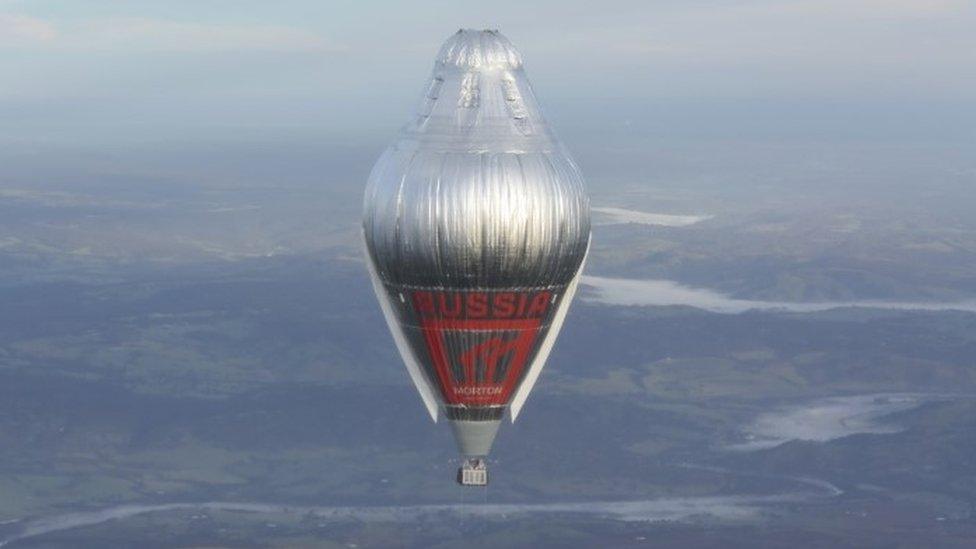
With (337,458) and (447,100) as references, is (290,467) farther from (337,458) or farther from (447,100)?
(447,100)

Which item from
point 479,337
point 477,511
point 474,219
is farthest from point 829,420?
point 474,219

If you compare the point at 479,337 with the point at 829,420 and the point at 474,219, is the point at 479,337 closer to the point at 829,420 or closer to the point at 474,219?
the point at 474,219

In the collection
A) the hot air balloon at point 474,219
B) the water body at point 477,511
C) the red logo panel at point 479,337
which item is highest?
the hot air balloon at point 474,219

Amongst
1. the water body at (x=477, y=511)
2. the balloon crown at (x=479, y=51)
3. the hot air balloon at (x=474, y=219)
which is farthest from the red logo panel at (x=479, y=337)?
the water body at (x=477, y=511)

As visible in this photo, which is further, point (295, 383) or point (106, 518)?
point (295, 383)

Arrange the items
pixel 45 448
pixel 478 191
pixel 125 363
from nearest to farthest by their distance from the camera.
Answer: pixel 478 191 < pixel 45 448 < pixel 125 363

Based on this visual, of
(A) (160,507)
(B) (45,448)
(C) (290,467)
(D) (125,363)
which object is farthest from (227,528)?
(D) (125,363)

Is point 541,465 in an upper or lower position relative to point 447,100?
lower

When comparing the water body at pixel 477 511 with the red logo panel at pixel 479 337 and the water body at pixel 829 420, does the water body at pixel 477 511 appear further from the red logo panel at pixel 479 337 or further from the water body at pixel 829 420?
the red logo panel at pixel 479 337
